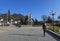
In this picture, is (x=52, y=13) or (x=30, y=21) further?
(x=30, y=21)

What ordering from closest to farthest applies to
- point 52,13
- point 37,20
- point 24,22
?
1. point 52,13
2. point 24,22
3. point 37,20

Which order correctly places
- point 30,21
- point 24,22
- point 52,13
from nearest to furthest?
point 52,13
point 30,21
point 24,22

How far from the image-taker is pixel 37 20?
120625mm

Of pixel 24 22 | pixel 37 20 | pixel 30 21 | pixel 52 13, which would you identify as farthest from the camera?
pixel 37 20

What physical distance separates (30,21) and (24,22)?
27.8 feet

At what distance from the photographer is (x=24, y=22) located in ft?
367

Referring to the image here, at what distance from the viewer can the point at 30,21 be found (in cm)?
10400

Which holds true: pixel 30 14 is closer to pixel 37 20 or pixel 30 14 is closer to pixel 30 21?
pixel 30 21

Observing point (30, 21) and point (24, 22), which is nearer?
point (30, 21)

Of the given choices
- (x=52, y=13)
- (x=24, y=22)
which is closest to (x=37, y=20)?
(x=24, y=22)

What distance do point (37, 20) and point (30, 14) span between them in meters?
16.9

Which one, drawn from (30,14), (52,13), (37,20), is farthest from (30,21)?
(52,13)

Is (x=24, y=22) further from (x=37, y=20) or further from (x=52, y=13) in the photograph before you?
(x=52, y=13)

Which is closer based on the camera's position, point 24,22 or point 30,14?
point 30,14
